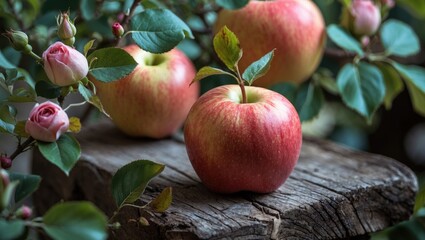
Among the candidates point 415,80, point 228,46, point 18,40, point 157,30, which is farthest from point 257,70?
point 415,80

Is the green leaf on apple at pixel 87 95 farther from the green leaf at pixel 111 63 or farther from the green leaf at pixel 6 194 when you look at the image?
the green leaf at pixel 6 194

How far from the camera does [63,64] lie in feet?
2.10

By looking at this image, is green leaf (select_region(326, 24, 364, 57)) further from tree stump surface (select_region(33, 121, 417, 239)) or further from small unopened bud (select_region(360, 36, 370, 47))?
tree stump surface (select_region(33, 121, 417, 239))

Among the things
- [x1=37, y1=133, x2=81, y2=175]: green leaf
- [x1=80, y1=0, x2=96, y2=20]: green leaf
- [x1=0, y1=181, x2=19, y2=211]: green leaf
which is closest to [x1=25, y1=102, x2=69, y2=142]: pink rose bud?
[x1=37, y1=133, x2=81, y2=175]: green leaf

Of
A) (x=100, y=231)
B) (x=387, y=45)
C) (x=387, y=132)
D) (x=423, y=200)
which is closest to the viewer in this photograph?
(x=100, y=231)

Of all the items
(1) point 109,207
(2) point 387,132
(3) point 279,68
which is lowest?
(2) point 387,132

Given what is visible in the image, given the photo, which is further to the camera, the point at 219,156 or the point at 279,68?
the point at 279,68

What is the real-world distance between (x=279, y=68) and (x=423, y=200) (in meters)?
0.28

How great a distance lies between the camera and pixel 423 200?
2.56 feet

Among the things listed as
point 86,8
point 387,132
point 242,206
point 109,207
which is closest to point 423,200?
point 242,206

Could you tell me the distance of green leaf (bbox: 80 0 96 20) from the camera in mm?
890

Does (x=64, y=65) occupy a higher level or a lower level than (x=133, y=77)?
higher

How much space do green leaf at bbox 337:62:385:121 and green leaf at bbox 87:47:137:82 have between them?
360 millimetres

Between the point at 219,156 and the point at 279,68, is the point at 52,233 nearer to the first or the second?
the point at 219,156
